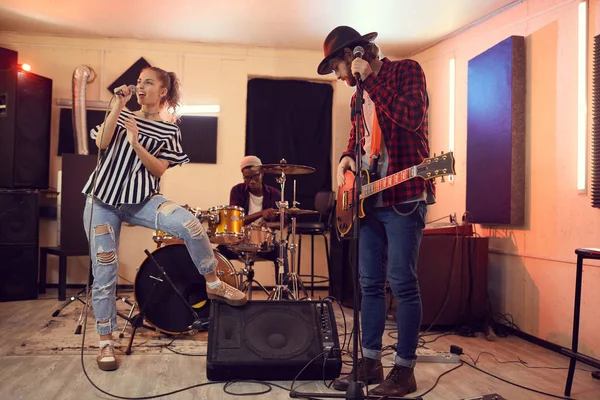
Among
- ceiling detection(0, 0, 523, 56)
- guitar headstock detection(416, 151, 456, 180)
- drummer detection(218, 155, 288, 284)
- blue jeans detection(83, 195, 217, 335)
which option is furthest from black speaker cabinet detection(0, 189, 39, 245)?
guitar headstock detection(416, 151, 456, 180)

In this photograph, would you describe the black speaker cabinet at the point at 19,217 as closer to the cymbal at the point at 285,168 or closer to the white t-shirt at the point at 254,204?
the white t-shirt at the point at 254,204

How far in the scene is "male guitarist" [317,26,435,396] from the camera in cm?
228

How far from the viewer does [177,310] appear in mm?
3598

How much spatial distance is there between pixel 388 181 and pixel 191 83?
4.55m

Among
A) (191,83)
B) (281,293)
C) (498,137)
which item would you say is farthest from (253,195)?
(498,137)

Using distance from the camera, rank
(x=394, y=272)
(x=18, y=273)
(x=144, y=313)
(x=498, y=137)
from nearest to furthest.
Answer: (x=394, y=272), (x=144, y=313), (x=498, y=137), (x=18, y=273)

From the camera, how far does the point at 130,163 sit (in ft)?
9.23

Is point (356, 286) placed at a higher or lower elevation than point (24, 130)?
lower

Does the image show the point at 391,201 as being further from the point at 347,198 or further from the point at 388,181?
the point at 347,198

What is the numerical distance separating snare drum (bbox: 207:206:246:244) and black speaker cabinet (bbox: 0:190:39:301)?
8.77 ft

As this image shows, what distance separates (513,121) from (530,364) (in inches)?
75.8

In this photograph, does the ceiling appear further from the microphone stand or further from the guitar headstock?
the guitar headstock

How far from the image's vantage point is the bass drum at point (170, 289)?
3576mm

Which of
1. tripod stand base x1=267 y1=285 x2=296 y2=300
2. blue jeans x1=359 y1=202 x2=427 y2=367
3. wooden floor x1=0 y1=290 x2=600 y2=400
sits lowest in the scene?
wooden floor x1=0 y1=290 x2=600 y2=400
